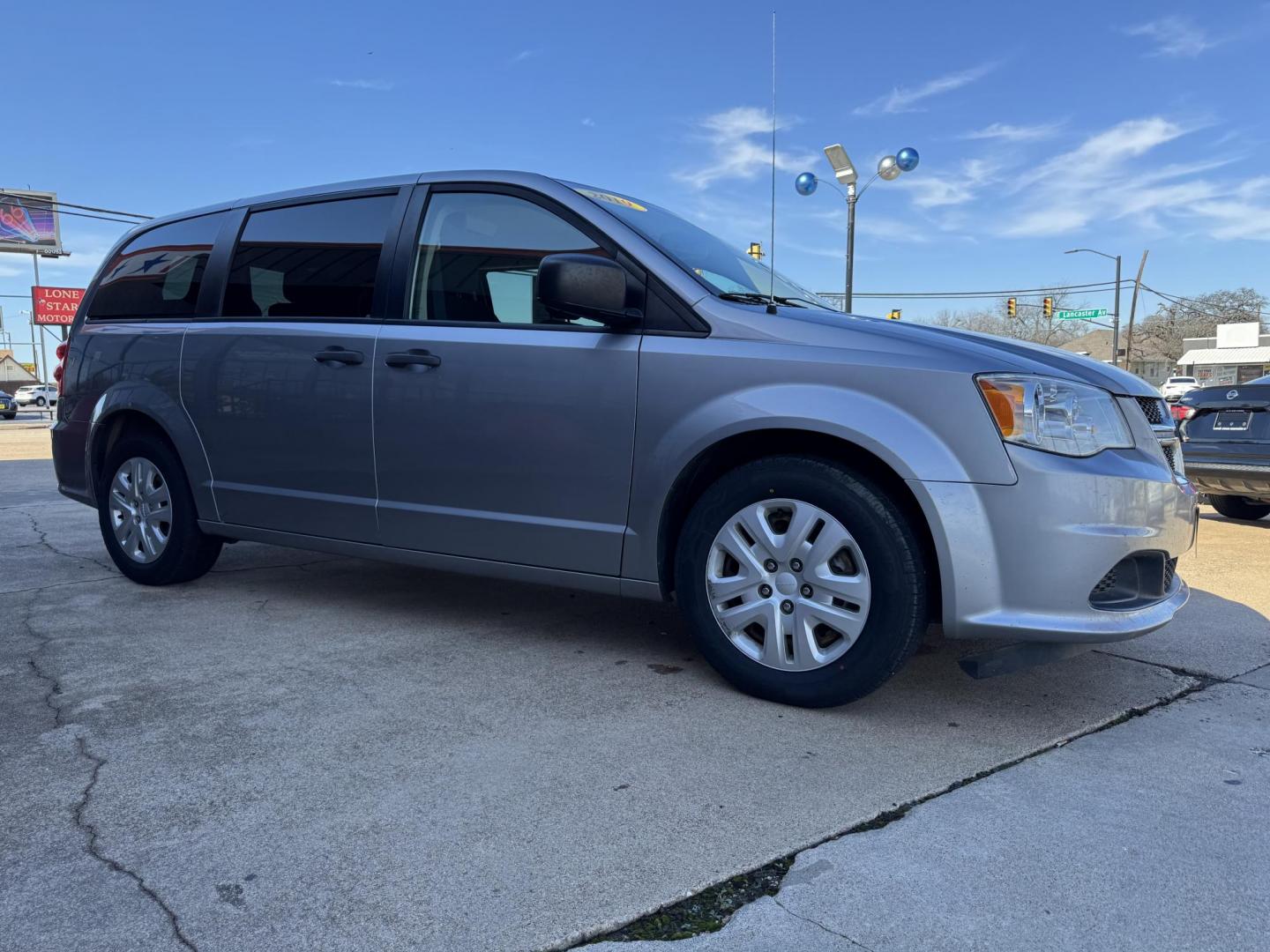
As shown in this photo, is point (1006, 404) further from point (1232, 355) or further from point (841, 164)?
point (1232, 355)

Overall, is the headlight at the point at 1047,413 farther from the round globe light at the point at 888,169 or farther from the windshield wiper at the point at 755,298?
the round globe light at the point at 888,169

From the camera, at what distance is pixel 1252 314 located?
239 feet

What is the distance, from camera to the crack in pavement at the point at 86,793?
183 cm

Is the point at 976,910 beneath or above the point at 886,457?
beneath

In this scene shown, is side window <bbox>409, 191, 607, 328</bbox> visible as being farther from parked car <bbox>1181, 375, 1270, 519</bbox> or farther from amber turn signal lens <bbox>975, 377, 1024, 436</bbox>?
parked car <bbox>1181, 375, 1270, 519</bbox>

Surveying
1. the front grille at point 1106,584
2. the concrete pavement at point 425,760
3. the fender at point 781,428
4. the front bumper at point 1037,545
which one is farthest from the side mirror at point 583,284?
the front grille at point 1106,584

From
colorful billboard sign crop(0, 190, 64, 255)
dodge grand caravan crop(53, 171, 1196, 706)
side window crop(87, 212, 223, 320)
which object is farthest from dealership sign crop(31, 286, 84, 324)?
dodge grand caravan crop(53, 171, 1196, 706)

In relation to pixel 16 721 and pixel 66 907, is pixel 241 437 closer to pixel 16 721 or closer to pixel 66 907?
pixel 16 721

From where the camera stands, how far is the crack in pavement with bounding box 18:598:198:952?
1825 millimetres

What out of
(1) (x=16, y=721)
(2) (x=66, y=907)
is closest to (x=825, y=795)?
(2) (x=66, y=907)

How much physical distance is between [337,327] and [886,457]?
90.5 inches

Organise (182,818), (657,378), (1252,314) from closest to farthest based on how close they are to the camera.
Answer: (182,818) → (657,378) → (1252,314)

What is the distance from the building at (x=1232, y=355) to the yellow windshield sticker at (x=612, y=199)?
6922 cm

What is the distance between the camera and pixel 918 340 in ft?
9.41
